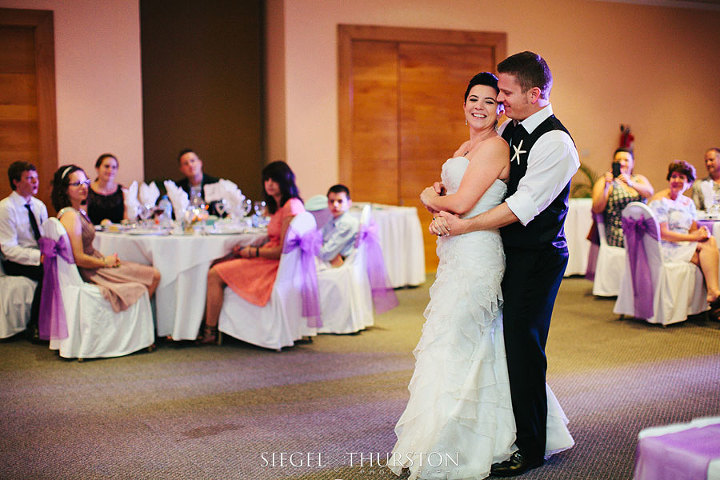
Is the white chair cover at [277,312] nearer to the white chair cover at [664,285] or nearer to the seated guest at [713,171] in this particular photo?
the white chair cover at [664,285]

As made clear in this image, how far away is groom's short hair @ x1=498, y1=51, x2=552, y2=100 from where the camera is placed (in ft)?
8.64

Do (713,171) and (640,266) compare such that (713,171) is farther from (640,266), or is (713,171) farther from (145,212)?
(145,212)

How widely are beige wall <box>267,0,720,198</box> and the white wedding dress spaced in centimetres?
558

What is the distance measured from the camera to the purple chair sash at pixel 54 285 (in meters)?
4.64

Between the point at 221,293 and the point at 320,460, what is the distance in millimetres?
2192

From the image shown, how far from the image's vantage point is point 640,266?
223 inches

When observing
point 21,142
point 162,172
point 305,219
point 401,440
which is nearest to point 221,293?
point 305,219

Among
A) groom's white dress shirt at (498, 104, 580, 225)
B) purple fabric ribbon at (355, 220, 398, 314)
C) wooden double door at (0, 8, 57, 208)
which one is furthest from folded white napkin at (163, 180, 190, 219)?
groom's white dress shirt at (498, 104, 580, 225)

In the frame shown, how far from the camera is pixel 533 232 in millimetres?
2760

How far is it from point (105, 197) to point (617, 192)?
172 inches

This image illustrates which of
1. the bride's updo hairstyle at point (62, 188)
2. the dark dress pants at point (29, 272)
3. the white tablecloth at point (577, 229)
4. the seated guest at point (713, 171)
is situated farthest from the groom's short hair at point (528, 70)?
the white tablecloth at point (577, 229)

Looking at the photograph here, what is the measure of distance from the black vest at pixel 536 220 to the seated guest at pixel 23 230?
12.6ft

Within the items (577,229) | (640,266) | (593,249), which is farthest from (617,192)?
(577,229)

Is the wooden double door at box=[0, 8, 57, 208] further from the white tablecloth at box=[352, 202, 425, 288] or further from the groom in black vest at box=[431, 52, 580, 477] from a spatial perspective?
the groom in black vest at box=[431, 52, 580, 477]
